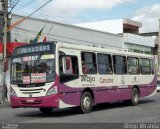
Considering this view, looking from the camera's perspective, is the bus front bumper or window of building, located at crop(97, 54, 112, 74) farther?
window of building, located at crop(97, 54, 112, 74)

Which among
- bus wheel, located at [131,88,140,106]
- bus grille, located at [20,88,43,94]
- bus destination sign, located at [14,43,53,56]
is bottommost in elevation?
bus wheel, located at [131,88,140,106]

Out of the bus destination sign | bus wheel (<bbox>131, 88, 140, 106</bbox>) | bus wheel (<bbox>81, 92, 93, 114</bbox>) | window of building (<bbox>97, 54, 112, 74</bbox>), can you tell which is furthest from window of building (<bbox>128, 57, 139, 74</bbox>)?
the bus destination sign

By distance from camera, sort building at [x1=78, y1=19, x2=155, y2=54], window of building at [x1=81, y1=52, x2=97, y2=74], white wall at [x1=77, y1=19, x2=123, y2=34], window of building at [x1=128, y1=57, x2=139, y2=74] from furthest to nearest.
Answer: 1. white wall at [x1=77, y1=19, x2=123, y2=34]
2. building at [x1=78, y1=19, x2=155, y2=54]
3. window of building at [x1=128, y1=57, x2=139, y2=74]
4. window of building at [x1=81, y1=52, x2=97, y2=74]

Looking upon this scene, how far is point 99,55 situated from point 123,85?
2.89m

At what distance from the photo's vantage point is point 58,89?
15.9 meters

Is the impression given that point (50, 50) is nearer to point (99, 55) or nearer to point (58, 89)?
point (58, 89)

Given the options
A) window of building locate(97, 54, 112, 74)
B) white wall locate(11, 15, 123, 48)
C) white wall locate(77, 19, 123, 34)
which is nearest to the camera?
window of building locate(97, 54, 112, 74)

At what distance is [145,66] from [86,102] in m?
7.47

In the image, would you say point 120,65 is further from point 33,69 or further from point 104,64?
point 33,69

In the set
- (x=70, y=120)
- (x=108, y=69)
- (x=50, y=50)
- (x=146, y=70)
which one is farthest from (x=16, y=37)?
(x=70, y=120)

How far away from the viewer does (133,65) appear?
73.7 feet

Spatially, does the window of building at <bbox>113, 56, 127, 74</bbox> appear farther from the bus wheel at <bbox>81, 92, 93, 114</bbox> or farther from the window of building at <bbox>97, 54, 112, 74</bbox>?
the bus wheel at <bbox>81, 92, 93, 114</bbox>

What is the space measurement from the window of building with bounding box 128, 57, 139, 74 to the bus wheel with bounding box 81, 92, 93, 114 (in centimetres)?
467

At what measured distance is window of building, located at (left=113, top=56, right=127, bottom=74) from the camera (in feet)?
67.0
